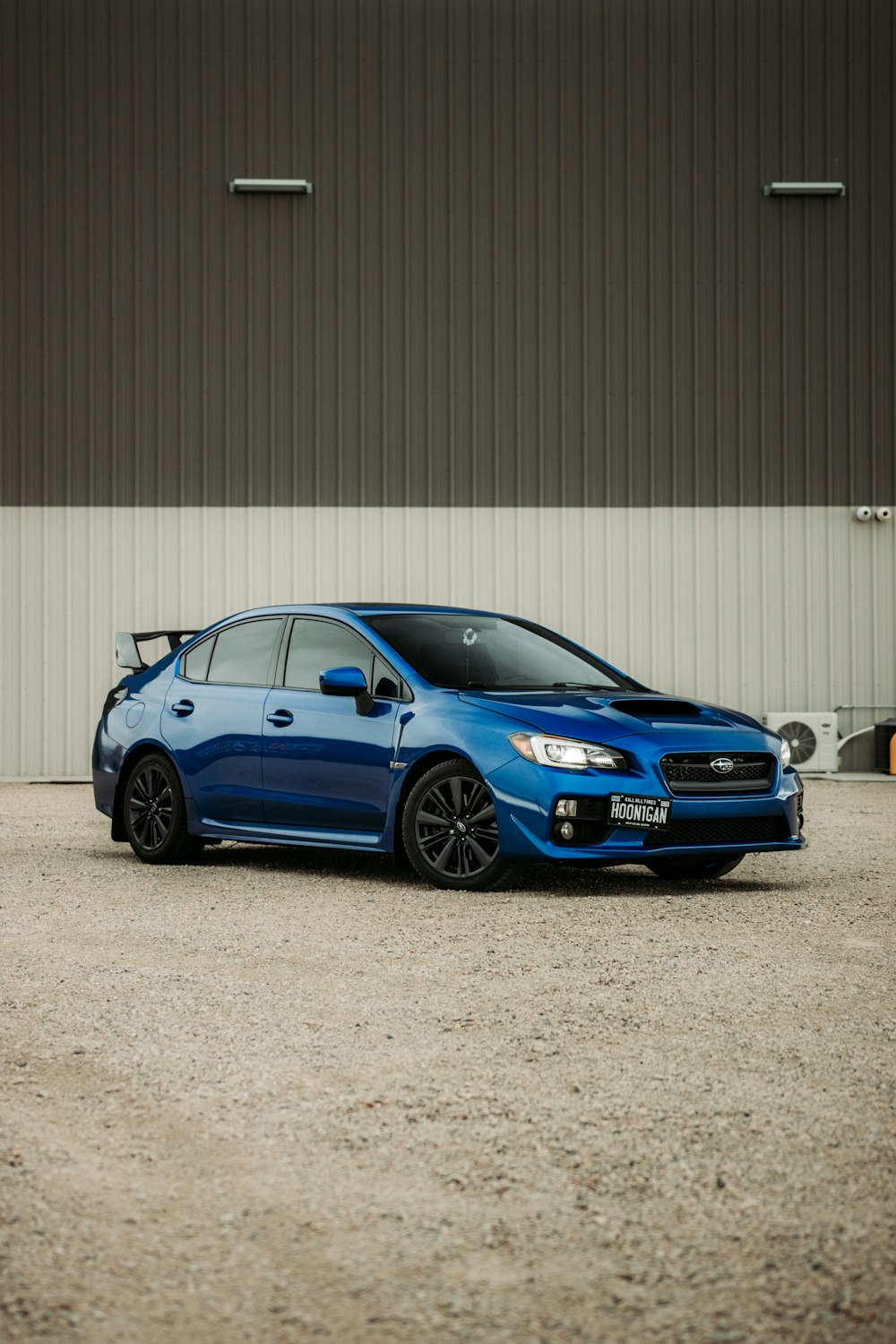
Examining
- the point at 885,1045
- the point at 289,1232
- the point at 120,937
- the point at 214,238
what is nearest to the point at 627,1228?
the point at 289,1232

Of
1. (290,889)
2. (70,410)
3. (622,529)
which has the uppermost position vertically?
(70,410)

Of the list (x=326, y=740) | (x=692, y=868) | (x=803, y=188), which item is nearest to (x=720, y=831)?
(x=692, y=868)

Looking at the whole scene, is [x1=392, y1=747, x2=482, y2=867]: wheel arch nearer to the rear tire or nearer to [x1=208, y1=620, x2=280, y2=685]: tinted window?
[x1=208, y1=620, x2=280, y2=685]: tinted window

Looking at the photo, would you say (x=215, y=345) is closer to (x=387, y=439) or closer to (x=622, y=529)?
(x=387, y=439)

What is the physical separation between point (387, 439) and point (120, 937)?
14592 mm

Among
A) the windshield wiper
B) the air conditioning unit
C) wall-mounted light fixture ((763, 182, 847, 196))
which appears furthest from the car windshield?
wall-mounted light fixture ((763, 182, 847, 196))

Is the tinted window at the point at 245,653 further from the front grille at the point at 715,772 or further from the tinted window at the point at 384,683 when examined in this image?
the front grille at the point at 715,772

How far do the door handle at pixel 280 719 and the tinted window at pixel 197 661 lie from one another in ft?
2.82

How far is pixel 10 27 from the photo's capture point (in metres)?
21.9

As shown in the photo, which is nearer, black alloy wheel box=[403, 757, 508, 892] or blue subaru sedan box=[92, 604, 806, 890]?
blue subaru sedan box=[92, 604, 806, 890]

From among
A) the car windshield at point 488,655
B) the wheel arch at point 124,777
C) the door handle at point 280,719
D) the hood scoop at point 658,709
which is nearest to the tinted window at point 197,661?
the wheel arch at point 124,777

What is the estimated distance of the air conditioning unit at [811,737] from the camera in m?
→ 21.4

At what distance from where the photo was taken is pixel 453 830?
9102 millimetres

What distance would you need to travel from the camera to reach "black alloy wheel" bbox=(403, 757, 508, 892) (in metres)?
8.95
